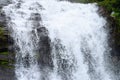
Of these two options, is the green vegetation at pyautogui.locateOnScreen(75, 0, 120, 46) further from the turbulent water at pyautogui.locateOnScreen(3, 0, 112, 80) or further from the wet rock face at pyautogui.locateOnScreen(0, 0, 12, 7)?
the wet rock face at pyautogui.locateOnScreen(0, 0, 12, 7)

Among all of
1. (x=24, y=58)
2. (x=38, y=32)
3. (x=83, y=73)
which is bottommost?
(x=83, y=73)

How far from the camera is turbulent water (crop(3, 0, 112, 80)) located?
1136cm

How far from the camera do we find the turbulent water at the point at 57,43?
37.3ft

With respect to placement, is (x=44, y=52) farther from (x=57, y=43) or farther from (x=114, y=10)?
(x=114, y=10)

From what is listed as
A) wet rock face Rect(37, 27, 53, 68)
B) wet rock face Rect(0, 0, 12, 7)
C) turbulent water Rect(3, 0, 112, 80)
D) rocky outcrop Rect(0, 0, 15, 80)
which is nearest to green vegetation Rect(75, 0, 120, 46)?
turbulent water Rect(3, 0, 112, 80)

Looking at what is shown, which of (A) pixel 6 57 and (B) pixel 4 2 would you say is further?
(B) pixel 4 2

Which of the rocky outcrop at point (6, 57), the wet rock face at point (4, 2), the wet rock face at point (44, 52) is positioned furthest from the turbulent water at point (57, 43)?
the wet rock face at point (4, 2)

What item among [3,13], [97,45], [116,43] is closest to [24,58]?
[3,13]

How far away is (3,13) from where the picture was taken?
12.2 m

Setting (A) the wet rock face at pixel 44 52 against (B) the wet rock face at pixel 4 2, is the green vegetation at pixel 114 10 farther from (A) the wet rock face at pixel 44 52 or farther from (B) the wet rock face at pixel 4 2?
(B) the wet rock face at pixel 4 2

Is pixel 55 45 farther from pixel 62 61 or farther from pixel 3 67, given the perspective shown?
pixel 3 67

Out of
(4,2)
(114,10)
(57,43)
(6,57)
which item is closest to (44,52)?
(57,43)

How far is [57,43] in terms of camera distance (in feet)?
38.5

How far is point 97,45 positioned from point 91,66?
1008mm
